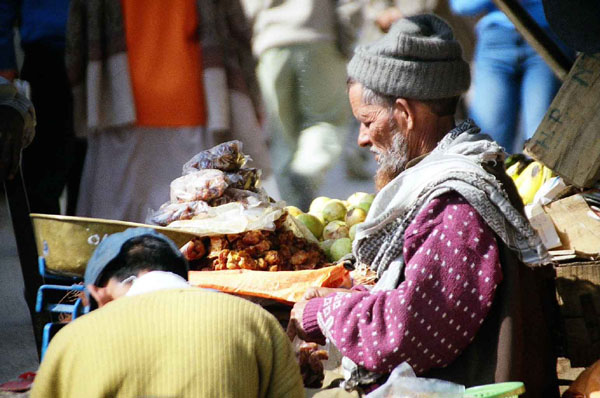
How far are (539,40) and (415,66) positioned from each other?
1.17m

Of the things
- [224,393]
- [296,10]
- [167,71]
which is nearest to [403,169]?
[224,393]

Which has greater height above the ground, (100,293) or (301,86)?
(301,86)

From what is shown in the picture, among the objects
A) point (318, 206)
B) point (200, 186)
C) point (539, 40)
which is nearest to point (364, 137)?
point (200, 186)

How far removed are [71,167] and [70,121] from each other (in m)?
0.30

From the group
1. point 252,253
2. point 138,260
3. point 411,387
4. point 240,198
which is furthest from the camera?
point 240,198

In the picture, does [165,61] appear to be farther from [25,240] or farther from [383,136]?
[383,136]

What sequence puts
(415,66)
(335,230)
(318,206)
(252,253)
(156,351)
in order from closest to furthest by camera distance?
(156,351) < (415,66) < (252,253) < (335,230) < (318,206)

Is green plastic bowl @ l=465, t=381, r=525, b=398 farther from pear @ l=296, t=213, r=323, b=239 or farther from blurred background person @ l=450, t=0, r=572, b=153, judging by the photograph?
blurred background person @ l=450, t=0, r=572, b=153

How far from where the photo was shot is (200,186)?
379 cm

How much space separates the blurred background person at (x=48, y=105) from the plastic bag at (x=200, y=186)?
1807 mm

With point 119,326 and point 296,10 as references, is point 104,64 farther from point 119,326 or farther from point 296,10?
point 119,326

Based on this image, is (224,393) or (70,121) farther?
(70,121)

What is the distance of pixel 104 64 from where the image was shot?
519 centimetres

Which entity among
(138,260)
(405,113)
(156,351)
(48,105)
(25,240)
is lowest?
(25,240)
